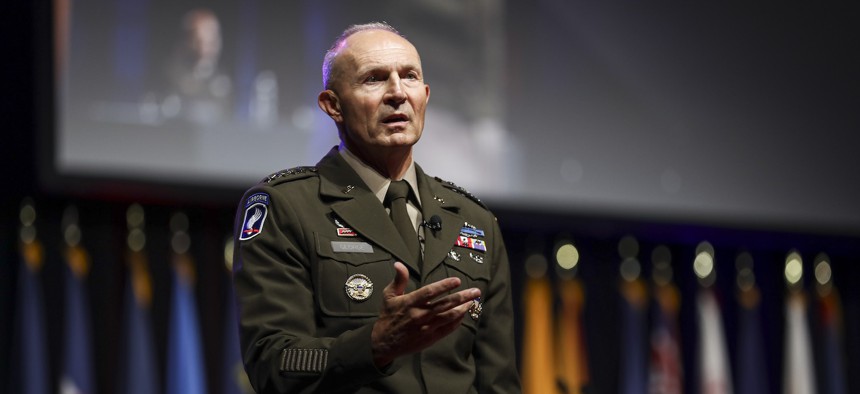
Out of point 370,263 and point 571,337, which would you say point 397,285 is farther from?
point 571,337

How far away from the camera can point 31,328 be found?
470cm

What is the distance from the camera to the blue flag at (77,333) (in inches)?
186

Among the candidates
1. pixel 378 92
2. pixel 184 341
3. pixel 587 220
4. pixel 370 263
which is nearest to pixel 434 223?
pixel 370 263

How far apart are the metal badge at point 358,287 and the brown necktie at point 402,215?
109 mm

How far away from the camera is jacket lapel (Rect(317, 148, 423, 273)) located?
2.05 metres

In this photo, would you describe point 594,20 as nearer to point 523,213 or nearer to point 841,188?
point 523,213

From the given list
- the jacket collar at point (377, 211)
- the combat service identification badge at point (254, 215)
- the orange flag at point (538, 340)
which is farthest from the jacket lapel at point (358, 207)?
the orange flag at point (538, 340)

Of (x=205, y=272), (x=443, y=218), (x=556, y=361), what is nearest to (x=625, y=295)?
(x=556, y=361)

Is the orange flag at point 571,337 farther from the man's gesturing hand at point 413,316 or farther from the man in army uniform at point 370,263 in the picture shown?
the man's gesturing hand at point 413,316

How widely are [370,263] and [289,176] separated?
0.84ft

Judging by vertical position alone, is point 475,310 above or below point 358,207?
below

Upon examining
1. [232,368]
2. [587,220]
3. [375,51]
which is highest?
[375,51]

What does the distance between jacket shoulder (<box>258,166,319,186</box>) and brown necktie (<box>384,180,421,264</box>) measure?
0.15m

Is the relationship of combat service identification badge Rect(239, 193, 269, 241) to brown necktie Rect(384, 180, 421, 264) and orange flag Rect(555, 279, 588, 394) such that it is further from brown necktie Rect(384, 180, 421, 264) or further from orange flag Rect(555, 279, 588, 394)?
orange flag Rect(555, 279, 588, 394)
